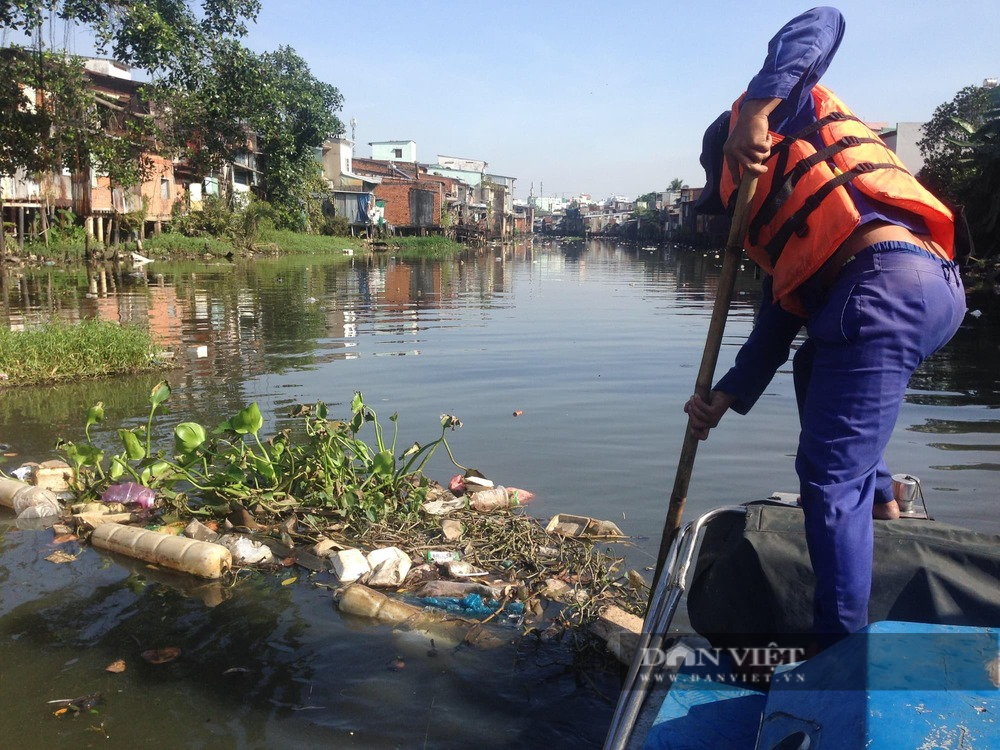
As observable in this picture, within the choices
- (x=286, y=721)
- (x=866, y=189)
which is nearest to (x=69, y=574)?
(x=286, y=721)

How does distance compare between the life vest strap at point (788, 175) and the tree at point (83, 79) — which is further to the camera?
the tree at point (83, 79)

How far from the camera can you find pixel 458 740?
2.48 m

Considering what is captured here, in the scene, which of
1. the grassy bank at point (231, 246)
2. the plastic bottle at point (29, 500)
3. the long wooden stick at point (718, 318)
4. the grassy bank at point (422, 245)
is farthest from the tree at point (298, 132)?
the long wooden stick at point (718, 318)

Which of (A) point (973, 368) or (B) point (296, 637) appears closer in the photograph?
(B) point (296, 637)

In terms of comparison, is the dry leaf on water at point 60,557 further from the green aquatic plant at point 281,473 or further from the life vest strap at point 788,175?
the life vest strap at point 788,175

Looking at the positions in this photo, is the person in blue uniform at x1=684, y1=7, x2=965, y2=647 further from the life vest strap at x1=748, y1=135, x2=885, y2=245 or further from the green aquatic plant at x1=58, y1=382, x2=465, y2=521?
the green aquatic plant at x1=58, y1=382, x2=465, y2=521

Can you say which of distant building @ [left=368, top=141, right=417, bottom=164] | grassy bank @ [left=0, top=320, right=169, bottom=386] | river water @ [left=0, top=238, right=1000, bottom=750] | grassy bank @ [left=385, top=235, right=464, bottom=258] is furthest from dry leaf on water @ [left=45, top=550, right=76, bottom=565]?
distant building @ [left=368, top=141, right=417, bottom=164]

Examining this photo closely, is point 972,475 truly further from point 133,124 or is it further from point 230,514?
point 133,124

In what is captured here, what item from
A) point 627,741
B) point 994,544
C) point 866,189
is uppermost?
point 866,189

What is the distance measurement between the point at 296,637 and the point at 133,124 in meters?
16.4

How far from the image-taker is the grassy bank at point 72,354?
282 inches

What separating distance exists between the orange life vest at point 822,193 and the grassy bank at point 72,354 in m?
6.76

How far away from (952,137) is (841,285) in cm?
2514

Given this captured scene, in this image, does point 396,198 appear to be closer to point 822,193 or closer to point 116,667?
point 116,667
